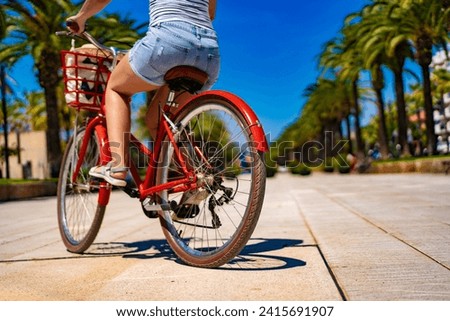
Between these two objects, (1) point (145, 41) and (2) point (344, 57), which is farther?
(2) point (344, 57)

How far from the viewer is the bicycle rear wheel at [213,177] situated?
235cm

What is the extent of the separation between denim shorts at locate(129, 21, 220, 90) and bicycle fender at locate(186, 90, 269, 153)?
0.66 ft

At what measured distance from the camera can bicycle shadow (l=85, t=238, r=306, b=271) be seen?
8.41 ft

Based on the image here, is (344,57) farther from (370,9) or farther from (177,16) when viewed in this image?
(177,16)

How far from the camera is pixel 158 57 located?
8.37 ft

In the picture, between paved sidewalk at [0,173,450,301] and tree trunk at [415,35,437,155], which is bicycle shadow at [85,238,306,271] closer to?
paved sidewalk at [0,173,450,301]

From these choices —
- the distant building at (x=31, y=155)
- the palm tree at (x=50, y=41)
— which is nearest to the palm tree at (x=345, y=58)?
the palm tree at (x=50, y=41)

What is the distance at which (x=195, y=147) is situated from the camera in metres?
2.71

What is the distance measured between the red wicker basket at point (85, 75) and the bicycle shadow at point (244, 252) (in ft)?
2.92

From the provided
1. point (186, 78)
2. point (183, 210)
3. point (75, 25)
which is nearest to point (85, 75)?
point (75, 25)

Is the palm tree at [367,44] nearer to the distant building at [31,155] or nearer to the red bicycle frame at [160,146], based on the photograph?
the red bicycle frame at [160,146]

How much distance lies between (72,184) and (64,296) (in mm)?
1604

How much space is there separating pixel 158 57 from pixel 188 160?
524 mm
